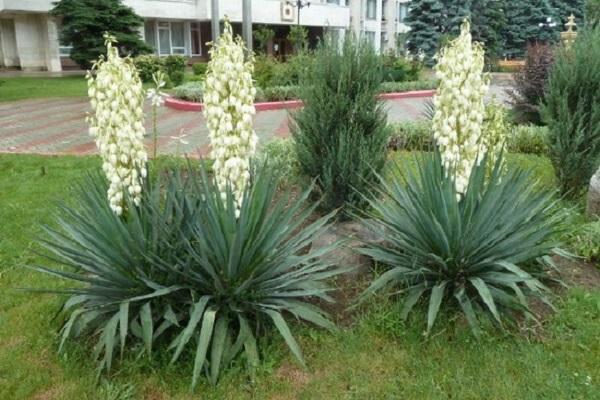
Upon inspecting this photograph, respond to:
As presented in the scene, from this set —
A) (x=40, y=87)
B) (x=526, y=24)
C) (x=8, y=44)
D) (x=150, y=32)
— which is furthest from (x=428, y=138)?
(x=526, y=24)

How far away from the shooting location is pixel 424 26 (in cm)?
3281

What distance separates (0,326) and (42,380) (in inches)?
29.8

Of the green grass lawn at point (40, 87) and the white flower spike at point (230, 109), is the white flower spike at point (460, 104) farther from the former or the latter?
the green grass lawn at point (40, 87)

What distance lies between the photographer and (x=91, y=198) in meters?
3.20

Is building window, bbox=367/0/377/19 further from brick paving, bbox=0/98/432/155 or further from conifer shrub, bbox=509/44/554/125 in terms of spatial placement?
conifer shrub, bbox=509/44/554/125

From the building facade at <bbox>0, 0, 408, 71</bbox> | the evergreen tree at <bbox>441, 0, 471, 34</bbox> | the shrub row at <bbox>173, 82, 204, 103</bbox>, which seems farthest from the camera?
the evergreen tree at <bbox>441, 0, 471, 34</bbox>

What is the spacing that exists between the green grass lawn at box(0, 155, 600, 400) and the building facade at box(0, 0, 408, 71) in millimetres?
17098

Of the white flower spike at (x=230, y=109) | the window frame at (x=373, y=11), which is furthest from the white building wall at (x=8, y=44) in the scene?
the white flower spike at (x=230, y=109)

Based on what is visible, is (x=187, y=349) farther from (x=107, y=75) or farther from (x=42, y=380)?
(x=107, y=75)

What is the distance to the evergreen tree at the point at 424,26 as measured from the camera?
32.4m

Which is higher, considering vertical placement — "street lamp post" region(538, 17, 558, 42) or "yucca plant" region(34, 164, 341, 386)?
"street lamp post" region(538, 17, 558, 42)

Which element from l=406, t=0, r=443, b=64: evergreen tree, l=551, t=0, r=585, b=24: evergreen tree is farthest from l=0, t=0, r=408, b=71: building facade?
l=551, t=0, r=585, b=24: evergreen tree

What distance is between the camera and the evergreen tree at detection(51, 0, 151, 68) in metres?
21.5

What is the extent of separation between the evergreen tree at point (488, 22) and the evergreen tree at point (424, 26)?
7.03 feet
